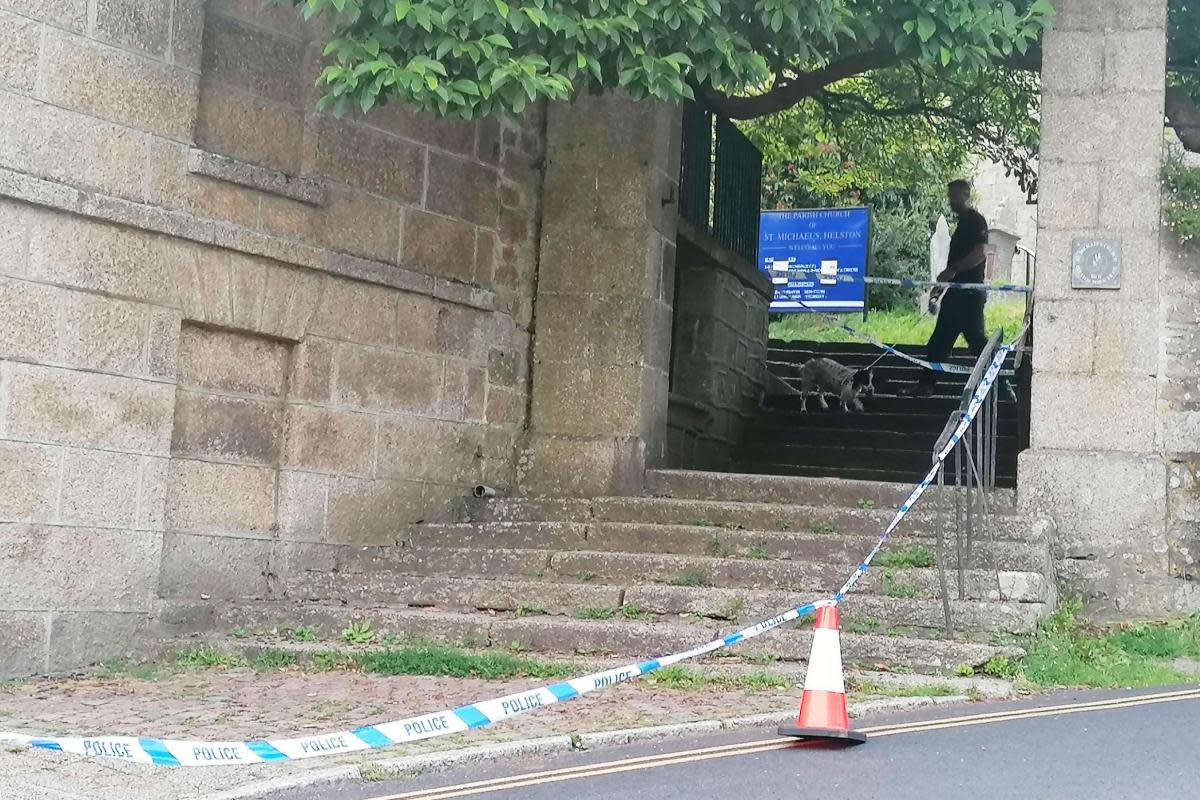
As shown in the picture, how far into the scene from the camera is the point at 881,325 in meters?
24.2

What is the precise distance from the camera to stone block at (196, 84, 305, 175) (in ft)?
28.7

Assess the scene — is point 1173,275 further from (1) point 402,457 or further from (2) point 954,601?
(1) point 402,457

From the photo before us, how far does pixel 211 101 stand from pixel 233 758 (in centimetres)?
480

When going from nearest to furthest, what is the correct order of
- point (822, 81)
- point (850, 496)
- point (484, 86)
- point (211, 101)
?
1. point (484, 86)
2. point (211, 101)
3. point (850, 496)
4. point (822, 81)

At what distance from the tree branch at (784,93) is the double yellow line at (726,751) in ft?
19.5

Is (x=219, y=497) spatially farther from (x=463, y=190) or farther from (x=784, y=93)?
(x=784, y=93)

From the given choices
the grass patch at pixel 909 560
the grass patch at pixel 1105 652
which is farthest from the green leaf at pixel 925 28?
the grass patch at pixel 1105 652

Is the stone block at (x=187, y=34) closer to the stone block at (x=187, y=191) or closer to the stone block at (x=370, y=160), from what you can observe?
the stone block at (x=187, y=191)

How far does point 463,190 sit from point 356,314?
4.37ft

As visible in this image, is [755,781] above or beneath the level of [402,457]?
beneath

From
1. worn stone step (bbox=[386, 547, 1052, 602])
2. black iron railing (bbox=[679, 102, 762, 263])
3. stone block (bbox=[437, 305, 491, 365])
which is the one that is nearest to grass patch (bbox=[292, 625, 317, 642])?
worn stone step (bbox=[386, 547, 1052, 602])

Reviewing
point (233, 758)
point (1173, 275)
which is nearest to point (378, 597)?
point (233, 758)

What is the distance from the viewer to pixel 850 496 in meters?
9.36

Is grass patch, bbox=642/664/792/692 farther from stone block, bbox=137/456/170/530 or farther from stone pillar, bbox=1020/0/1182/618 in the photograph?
stone block, bbox=137/456/170/530
